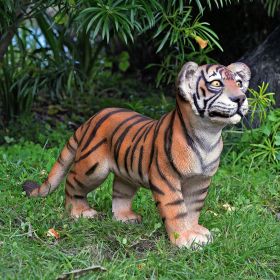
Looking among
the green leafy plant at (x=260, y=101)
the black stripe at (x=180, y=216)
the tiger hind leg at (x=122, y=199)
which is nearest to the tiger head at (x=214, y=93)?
the black stripe at (x=180, y=216)

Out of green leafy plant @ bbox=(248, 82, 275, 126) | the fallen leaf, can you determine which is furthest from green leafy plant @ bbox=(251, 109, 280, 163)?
the fallen leaf

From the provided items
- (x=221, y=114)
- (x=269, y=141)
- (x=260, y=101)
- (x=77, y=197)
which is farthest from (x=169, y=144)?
(x=269, y=141)

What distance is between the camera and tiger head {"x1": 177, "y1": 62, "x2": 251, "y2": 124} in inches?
133

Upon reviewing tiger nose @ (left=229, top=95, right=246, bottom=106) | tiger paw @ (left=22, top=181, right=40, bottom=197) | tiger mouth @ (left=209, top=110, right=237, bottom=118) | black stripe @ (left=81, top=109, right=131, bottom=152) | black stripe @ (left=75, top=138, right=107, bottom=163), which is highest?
tiger nose @ (left=229, top=95, right=246, bottom=106)

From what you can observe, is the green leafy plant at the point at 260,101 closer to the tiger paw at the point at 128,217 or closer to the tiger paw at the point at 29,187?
the tiger paw at the point at 128,217

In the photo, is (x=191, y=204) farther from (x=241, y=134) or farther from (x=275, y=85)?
(x=275, y=85)

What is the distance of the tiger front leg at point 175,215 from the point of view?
3.56 metres

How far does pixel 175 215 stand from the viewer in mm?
3572

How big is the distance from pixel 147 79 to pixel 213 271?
526 cm

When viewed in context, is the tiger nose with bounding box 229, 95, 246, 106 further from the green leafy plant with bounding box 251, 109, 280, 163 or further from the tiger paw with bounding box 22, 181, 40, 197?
the green leafy plant with bounding box 251, 109, 280, 163

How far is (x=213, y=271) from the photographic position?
338 cm

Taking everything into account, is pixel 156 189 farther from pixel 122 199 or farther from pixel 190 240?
pixel 122 199

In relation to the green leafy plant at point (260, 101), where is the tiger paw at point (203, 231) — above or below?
above

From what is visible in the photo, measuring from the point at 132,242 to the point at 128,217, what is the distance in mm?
374
